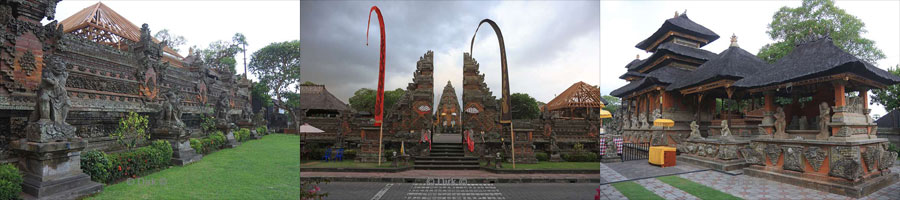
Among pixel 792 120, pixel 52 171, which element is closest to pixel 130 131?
pixel 52 171

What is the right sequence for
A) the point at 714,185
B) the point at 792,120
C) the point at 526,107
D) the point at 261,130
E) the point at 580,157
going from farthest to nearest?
the point at 526,107
the point at 261,130
the point at 580,157
the point at 792,120
the point at 714,185

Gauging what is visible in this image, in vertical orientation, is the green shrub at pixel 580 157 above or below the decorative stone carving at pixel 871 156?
below

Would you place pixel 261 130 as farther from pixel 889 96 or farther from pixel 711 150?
pixel 889 96

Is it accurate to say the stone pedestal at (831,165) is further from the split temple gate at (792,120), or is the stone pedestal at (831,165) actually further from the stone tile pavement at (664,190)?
the stone tile pavement at (664,190)

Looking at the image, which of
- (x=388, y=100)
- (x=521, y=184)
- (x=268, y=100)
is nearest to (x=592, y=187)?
(x=521, y=184)

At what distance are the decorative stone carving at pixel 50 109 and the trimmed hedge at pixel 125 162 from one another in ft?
2.21

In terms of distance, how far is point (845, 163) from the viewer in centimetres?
712

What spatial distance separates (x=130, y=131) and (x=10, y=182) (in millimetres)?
5732

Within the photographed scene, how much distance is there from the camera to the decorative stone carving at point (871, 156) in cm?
761

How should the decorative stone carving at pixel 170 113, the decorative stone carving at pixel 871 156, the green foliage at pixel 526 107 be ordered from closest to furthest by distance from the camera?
the decorative stone carving at pixel 871 156 → the decorative stone carving at pixel 170 113 → the green foliage at pixel 526 107

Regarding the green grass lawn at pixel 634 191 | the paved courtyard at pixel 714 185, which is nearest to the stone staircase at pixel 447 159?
the paved courtyard at pixel 714 185

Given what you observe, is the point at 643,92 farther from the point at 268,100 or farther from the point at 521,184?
the point at 268,100

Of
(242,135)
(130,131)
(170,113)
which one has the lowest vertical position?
(242,135)

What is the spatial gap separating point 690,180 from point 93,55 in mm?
16928
